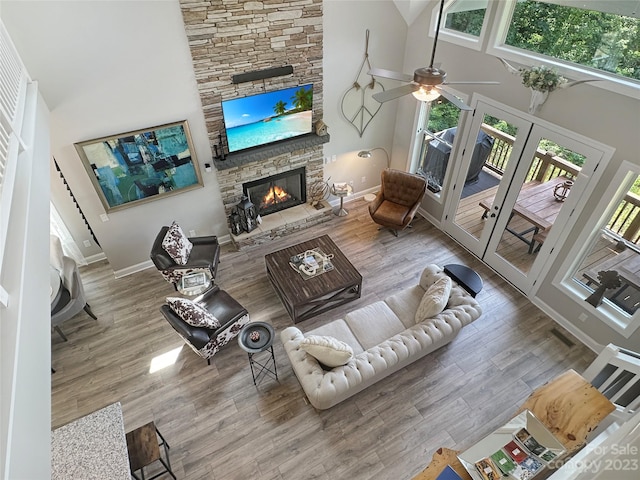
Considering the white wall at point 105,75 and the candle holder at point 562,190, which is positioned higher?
the white wall at point 105,75

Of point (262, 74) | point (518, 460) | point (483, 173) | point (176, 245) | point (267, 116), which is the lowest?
point (176, 245)

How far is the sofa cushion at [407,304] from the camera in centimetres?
468

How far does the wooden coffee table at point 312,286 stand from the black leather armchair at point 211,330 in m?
0.65

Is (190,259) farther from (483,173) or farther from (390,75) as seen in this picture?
(483,173)

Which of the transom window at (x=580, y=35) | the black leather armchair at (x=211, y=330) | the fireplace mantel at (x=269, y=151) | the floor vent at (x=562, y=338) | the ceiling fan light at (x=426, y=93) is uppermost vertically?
the transom window at (x=580, y=35)

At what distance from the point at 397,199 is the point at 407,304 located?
2.27 metres

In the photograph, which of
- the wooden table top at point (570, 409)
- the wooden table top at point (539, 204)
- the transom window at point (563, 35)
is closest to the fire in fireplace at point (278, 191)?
the transom window at point (563, 35)

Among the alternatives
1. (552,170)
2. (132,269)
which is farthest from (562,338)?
(132,269)

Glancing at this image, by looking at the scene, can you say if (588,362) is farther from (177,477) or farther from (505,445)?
(177,477)

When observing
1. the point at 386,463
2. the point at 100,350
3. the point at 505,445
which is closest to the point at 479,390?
the point at 386,463

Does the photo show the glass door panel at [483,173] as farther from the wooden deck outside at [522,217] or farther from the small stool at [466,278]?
the small stool at [466,278]

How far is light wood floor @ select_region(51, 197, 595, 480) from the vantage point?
154 inches

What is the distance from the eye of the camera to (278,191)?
6.55 m

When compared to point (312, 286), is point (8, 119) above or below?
above
